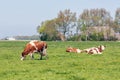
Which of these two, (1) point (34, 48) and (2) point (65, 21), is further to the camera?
(2) point (65, 21)

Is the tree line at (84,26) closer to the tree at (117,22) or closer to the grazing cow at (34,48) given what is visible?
the tree at (117,22)

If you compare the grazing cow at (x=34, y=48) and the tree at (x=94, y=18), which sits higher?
the tree at (x=94, y=18)

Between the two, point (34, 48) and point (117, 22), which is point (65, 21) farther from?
point (34, 48)

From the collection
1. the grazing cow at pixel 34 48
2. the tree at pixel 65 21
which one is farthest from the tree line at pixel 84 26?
the grazing cow at pixel 34 48

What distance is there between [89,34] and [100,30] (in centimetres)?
414

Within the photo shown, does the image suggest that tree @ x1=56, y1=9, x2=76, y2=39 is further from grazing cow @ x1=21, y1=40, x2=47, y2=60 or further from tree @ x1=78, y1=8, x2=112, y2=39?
grazing cow @ x1=21, y1=40, x2=47, y2=60

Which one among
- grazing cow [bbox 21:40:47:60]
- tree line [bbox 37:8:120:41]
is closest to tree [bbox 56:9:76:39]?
tree line [bbox 37:8:120:41]

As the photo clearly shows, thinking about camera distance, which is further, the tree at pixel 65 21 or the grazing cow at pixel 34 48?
the tree at pixel 65 21

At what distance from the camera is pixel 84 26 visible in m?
111

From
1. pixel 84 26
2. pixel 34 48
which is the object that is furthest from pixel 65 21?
pixel 34 48

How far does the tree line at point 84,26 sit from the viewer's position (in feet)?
355

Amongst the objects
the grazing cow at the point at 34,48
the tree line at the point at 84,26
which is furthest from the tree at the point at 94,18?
the grazing cow at the point at 34,48

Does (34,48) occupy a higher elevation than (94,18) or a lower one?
lower

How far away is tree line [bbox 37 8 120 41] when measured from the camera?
10825cm
